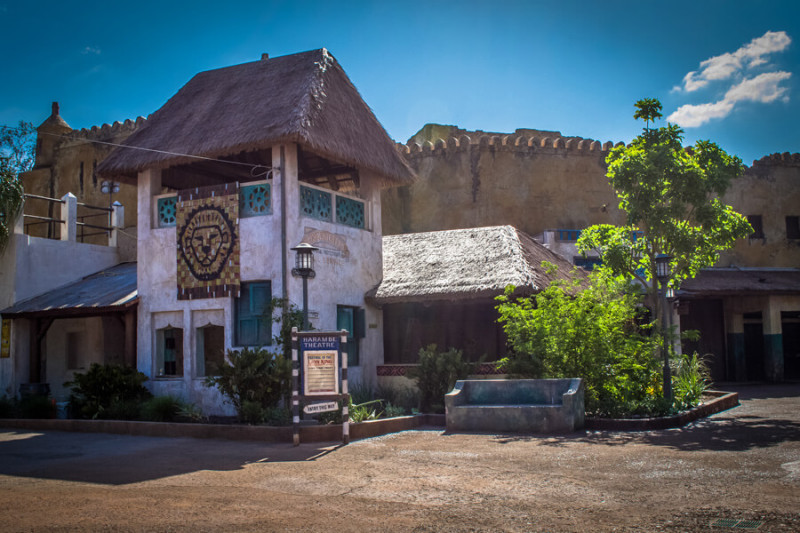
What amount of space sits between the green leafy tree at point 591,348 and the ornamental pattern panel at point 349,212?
15.1 feet

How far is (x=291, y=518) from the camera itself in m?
6.02

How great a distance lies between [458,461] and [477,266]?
7922 mm

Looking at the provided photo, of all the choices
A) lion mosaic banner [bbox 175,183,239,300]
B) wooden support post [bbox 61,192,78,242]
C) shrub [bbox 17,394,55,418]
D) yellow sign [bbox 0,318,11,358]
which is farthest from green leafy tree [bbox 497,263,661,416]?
wooden support post [bbox 61,192,78,242]

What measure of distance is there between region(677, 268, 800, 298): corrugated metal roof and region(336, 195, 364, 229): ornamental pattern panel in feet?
35.6

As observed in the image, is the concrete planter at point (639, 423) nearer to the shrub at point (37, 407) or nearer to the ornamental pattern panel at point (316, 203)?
the ornamental pattern panel at point (316, 203)

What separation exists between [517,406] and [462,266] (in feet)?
17.8

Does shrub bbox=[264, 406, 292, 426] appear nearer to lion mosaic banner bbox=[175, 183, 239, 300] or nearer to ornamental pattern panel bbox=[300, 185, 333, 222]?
lion mosaic banner bbox=[175, 183, 239, 300]

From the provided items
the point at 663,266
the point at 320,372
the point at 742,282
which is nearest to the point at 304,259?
the point at 320,372

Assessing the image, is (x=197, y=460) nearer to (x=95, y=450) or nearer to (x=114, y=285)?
(x=95, y=450)

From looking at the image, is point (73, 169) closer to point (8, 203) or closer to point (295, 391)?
point (8, 203)

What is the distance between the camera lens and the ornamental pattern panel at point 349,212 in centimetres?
1622

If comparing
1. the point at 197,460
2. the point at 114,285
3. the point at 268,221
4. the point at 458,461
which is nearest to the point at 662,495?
the point at 458,461

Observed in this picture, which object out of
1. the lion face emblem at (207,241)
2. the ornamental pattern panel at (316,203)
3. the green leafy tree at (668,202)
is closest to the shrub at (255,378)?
the lion face emblem at (207,241)

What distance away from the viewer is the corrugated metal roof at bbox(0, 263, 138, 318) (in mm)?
16250
